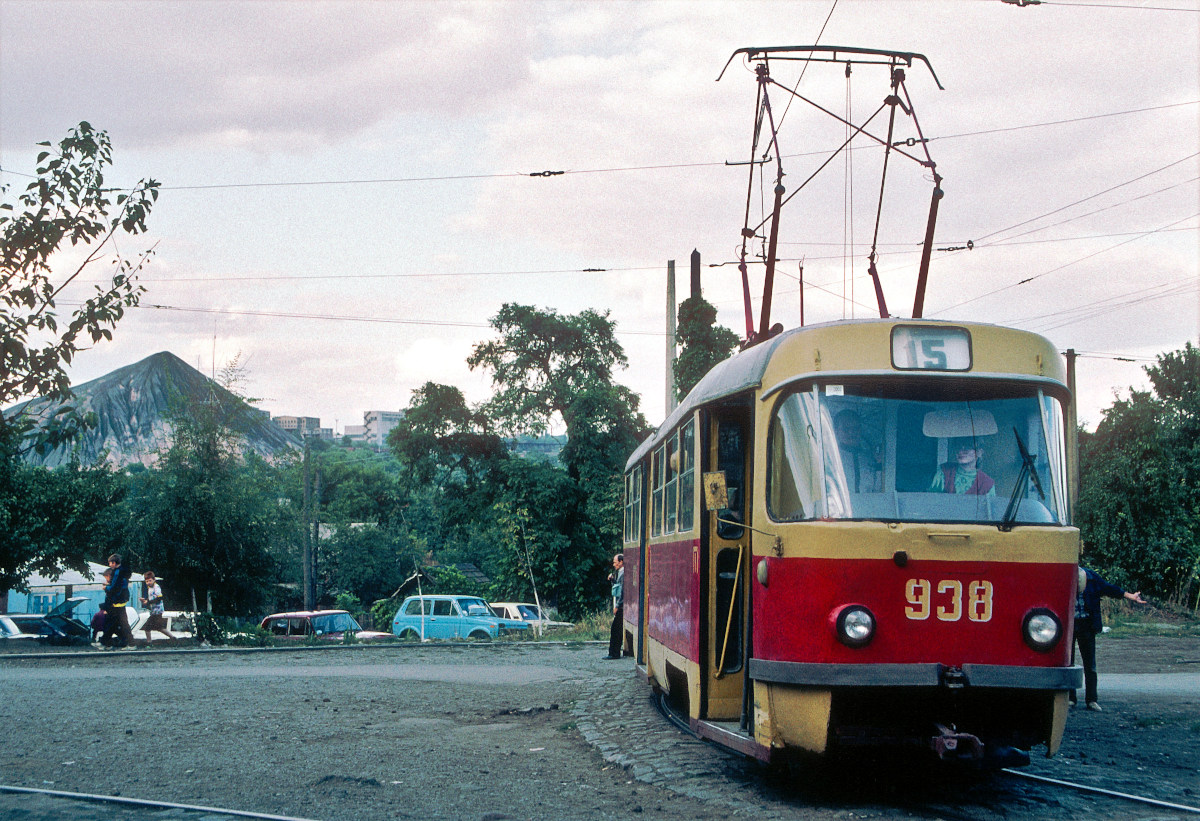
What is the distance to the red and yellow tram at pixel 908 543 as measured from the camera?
6617 mm

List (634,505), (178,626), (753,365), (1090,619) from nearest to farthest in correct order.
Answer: (753,365) < (1090,619) < (634,505) < (178,626)

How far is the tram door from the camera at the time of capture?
830 centimetres

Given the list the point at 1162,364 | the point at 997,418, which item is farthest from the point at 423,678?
the point at 1162,364

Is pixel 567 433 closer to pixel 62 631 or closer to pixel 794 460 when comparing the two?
pixel 62 631

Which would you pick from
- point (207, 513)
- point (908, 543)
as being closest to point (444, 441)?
point (207, 513)

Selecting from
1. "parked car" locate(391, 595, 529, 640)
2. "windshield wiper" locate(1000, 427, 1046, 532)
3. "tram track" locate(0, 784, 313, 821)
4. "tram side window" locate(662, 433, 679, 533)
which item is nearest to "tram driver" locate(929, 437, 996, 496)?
"windshield wiper" locate(1000, 427, 1046, 532)

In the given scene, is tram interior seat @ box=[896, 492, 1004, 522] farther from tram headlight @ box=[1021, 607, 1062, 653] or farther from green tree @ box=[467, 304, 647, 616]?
green tree @ box=[467, 304, 647, 616]

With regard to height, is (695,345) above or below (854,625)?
above

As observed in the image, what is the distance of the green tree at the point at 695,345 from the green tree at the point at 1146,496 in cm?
1015

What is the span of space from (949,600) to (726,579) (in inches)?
84.7

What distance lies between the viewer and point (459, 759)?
30.4ft

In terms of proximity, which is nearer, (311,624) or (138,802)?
(138,802)

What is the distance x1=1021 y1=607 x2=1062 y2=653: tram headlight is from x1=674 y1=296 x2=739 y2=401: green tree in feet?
83.1

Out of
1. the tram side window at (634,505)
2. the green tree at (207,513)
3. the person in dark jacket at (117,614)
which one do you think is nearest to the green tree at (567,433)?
→ the green tree at (207,513)
